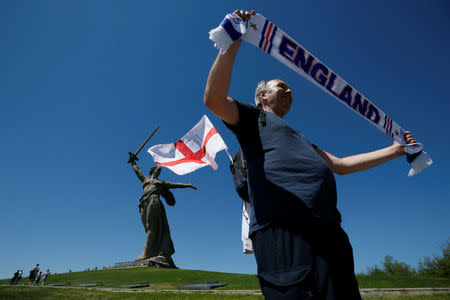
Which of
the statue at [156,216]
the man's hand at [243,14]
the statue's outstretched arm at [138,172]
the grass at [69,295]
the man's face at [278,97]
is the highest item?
the statue's outstretched arm at [138,172]

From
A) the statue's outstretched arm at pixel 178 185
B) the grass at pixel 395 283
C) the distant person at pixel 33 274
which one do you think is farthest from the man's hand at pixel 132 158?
the grass at pixel 395 283

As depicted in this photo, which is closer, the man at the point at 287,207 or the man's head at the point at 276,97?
the man at the point at 287,207

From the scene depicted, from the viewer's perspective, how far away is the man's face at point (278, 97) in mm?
2229

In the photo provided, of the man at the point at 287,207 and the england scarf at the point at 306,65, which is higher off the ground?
the england scarf at the point at 306,65

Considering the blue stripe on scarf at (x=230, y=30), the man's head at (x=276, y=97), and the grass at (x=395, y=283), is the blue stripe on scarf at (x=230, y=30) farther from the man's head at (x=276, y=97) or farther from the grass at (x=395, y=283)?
the grass at (x=395, y=283)

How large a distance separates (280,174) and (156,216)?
22262mm

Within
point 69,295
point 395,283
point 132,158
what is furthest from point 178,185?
point 395,283

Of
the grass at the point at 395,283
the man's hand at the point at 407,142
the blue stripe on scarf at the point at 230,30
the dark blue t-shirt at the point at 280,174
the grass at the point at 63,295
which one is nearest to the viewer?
the dark blue t-shirt at the point at 280,174

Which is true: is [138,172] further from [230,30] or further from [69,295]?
[230,30]

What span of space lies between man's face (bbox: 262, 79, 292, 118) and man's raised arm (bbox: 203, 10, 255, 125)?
612 millimetres

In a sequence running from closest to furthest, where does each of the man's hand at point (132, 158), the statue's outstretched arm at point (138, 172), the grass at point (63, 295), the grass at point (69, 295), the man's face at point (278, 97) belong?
the man's face at point (278, 97) → the grass at point (69, 295) → the grass at point (63, 295) → the statue's outstretched arm at point (138, 172) → the man's hand at point (132, 158)

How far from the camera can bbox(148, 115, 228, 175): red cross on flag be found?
5.39 meters

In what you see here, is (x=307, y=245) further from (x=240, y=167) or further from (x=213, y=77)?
(x=213, y=77)

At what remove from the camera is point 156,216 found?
2244 centimetres
